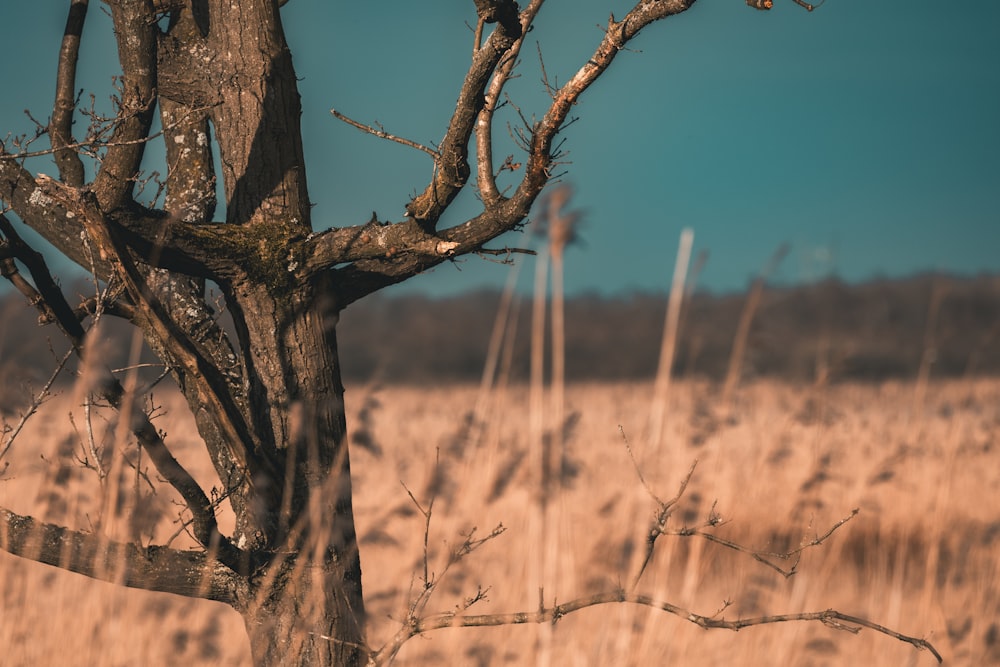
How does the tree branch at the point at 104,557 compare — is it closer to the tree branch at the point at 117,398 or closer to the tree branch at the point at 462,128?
the tree branch at the point at 117,398

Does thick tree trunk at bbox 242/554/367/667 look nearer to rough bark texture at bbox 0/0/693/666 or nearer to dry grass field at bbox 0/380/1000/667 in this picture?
rough bark texture at bbox 0/0/693/666

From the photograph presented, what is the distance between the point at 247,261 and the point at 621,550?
315 cm

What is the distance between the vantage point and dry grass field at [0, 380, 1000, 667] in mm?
3818

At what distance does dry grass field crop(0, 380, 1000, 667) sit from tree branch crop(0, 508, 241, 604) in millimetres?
142

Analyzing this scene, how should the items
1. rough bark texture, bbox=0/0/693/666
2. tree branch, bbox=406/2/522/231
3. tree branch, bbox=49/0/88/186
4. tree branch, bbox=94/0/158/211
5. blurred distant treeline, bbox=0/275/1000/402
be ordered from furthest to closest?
blurred distant treeline, bbox=0/275/1000/402, tree branch, bbox=49/0/88/186, tree branch, bbox=94/0/158/211, rough bark texture, bbox=0/0/693/666, tree branch, bbox=406/2/522/231

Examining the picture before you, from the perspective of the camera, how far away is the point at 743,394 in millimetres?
13734

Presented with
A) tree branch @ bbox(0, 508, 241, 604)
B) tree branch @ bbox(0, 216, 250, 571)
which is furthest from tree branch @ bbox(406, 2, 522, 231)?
tree branch @ bbox(0, 508, 241, 604)

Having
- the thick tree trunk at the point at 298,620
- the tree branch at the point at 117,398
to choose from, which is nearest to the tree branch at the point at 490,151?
the tree branch at the point at 117,398

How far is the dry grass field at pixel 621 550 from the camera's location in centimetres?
382

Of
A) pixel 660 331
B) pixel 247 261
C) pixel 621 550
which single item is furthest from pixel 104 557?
pixel 660 331

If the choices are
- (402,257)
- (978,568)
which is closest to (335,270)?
(402,257)

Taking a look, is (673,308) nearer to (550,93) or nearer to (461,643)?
(550,93)

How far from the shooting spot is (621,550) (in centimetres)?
511

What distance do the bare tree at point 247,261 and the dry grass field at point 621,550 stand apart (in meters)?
0.26
